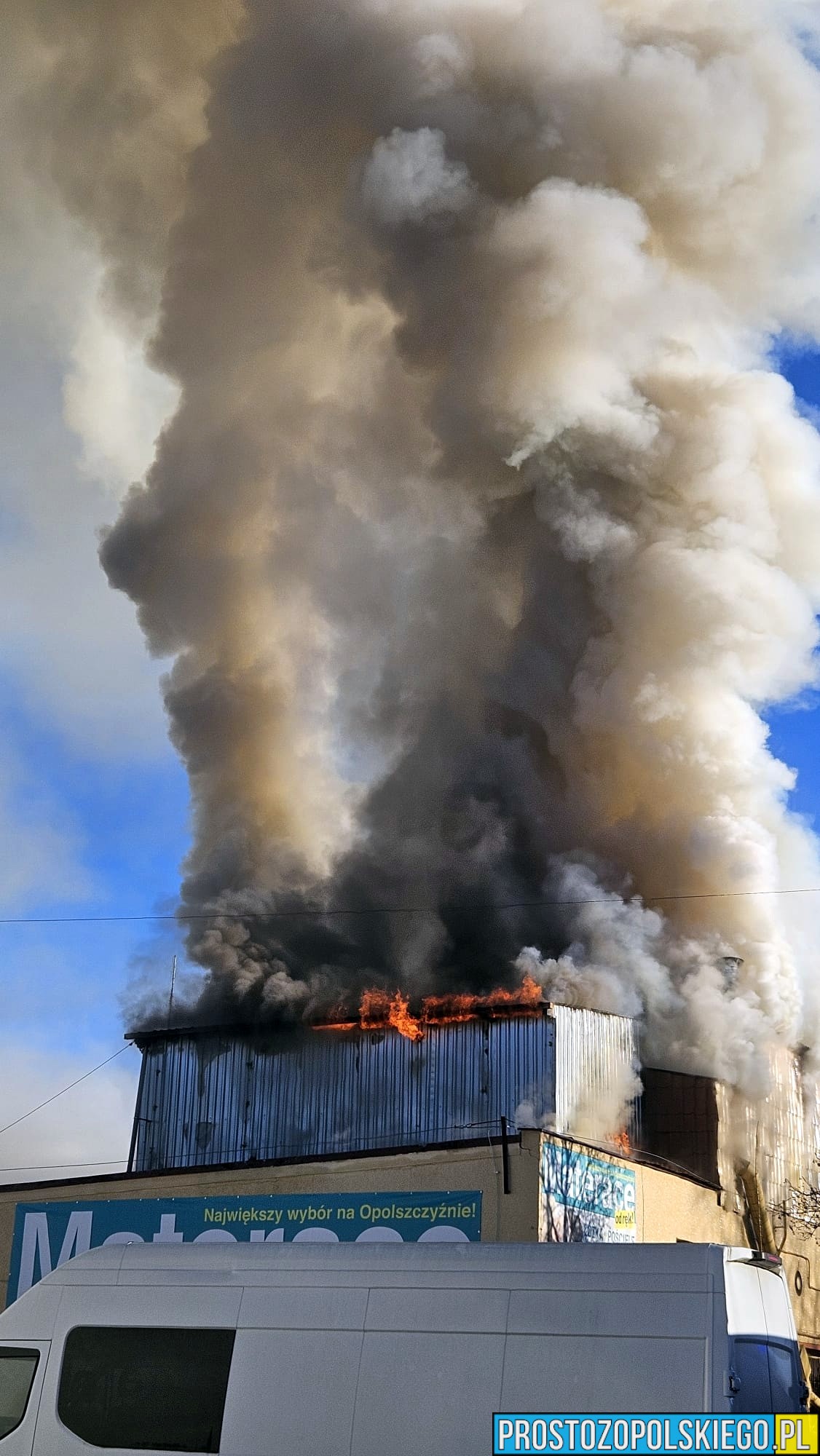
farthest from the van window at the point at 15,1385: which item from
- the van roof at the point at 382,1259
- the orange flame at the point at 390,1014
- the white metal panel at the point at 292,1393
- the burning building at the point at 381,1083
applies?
the orange flame at the point at 390,1014

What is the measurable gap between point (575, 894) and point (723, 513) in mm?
10546

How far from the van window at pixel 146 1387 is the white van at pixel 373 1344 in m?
0.01

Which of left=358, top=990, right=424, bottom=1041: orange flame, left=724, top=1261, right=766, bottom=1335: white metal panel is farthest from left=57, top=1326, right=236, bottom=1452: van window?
left=358, top=990, right=424, bottom=1041: orange flame

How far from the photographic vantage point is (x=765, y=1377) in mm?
10266

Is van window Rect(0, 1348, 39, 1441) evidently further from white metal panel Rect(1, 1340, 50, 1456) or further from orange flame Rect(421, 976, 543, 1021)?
Result: orange flame Rect(421, 976, 543, 1021)

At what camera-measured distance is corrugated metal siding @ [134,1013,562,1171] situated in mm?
28406

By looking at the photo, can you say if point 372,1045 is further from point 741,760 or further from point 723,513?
point 723,513

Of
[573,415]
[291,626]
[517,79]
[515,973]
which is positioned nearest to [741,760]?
[515,973]

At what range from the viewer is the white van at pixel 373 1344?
32.6 feet

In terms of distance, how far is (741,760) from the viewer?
1296 inches

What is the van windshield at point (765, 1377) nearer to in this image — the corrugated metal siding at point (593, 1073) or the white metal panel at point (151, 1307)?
the white metal panel at point (151, 1307)

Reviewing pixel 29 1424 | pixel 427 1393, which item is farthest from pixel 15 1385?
pixel 427 1393

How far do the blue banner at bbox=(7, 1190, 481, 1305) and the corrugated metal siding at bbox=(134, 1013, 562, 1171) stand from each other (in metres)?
3.69

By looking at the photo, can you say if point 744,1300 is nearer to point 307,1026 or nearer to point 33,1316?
point 33,1316
